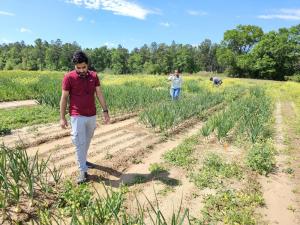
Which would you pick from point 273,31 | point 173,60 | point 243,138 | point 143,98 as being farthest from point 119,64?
point 243,138

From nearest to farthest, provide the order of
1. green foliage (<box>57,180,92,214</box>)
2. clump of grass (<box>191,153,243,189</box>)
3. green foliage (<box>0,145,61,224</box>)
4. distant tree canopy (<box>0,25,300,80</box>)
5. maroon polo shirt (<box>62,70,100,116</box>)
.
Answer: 1. green foliage (<box>0,145,61,224</box>)
2. green foliage (<box>57,180,92,214</box>)
3. maroon polo shirt (<box>62,70,100,116</box>)
4. clump of grass (<box>191,153,243,189</box>)
5. distant tree canopy (<box>0,25,300,80</box>)

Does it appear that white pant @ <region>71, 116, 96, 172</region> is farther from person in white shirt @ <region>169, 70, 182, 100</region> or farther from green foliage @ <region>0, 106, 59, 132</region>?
person in white shirt @ <region>169, 70, 182, 100</region>

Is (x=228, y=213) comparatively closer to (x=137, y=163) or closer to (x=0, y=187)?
(x=137, y=163)

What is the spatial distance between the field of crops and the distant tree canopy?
5015 cm

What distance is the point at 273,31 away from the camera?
6153cm

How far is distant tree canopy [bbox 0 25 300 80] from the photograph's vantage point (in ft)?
186

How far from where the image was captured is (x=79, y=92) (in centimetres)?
448

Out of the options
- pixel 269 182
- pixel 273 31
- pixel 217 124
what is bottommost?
pixel 269 182

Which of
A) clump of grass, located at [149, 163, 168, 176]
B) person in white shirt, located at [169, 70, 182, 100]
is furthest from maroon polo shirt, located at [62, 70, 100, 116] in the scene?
person in white shirt, located at [169, 70, 182, 100]

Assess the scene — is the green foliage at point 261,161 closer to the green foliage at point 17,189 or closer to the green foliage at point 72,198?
the green foliage at point 72,198

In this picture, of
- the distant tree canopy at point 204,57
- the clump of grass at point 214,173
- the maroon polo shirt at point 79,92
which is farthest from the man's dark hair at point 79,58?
the distant tree canopy at point 204,57

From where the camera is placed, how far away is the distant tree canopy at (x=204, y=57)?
56741 millimetres

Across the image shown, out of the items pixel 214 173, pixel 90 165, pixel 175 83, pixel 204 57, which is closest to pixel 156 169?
pixel 214 173

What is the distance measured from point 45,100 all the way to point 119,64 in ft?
203
